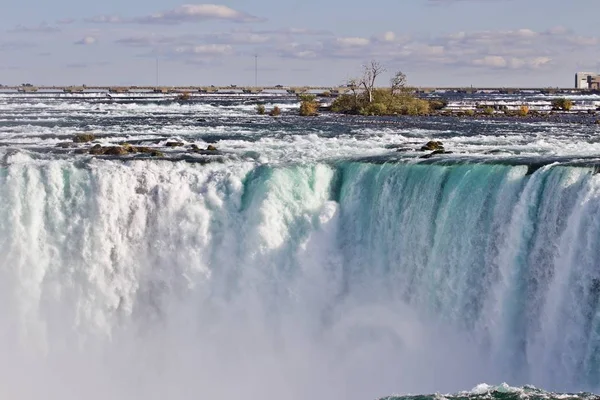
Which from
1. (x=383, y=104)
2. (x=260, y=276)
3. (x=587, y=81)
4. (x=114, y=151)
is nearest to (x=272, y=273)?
(x=260, y=276)

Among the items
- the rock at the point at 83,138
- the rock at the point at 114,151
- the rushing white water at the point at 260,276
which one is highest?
the rock at the point at 83,138

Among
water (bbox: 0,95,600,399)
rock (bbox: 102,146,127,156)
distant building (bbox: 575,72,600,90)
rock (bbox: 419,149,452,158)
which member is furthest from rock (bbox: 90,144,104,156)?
distant building (bbox: 575,72,600,90)

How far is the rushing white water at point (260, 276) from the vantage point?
21.7 meters

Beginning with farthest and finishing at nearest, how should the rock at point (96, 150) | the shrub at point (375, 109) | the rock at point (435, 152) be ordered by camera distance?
the shrub at point (375, 109) → the rock at point (96, 150) → the rock at point (435, 152)

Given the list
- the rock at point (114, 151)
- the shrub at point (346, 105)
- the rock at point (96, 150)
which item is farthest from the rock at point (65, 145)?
the shrub at point (346, 105)

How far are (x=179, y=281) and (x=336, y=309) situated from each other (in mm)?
4291

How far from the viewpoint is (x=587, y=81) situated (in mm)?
176500

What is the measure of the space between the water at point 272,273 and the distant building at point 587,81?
15079 cm

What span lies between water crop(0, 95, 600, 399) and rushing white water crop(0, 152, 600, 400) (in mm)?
39

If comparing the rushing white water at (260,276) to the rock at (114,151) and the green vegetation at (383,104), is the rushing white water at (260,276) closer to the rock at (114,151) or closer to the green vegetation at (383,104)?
the rock at (114,151)

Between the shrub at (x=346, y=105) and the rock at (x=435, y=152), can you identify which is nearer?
the rock at (x=435, y=152)

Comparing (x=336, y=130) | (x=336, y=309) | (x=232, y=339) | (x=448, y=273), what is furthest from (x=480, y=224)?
(x=336, y=130)

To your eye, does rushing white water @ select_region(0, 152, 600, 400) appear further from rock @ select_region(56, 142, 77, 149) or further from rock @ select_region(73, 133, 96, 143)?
rock @ select_region(73, 133, 96, 143)

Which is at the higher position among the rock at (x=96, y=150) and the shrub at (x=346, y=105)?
the shrub at (x=346, y=105)
